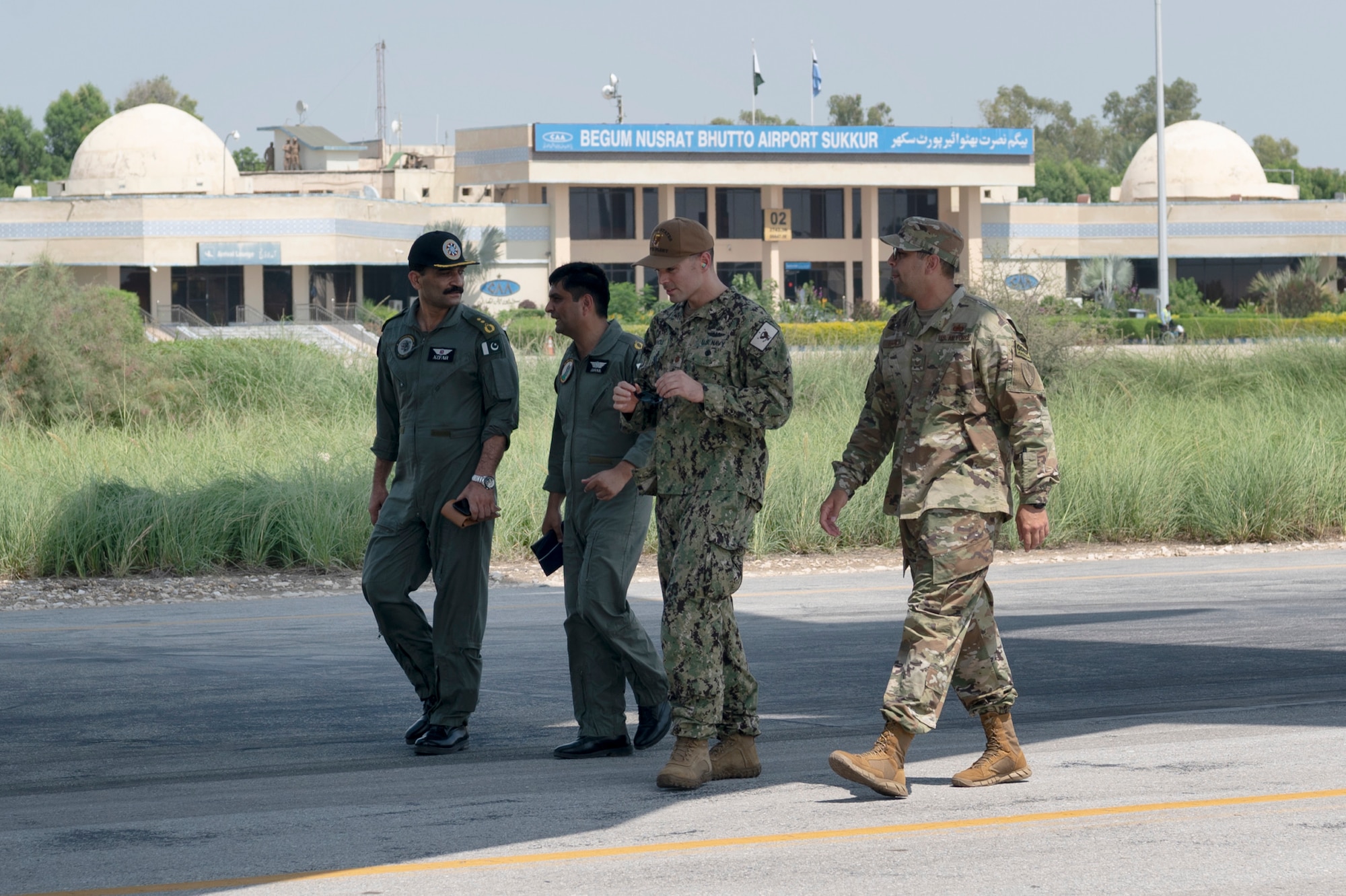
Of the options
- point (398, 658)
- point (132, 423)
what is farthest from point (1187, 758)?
point (132, 423)

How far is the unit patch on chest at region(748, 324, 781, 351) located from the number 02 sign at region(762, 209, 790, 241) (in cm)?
6847

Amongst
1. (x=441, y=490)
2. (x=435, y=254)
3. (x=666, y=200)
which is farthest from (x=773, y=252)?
(x=441, y=490)

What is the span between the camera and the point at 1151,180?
83312 mm

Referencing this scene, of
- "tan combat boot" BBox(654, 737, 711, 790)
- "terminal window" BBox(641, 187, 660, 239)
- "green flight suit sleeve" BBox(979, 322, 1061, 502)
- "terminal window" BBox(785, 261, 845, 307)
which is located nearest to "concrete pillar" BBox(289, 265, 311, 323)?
"terminal window" BBox(641, 187, 660, 239)

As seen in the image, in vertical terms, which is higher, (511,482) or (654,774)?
(511,482)

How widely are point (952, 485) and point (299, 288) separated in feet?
203

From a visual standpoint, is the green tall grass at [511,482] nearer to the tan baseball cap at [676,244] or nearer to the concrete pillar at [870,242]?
the tan baseball cap at [676,244]

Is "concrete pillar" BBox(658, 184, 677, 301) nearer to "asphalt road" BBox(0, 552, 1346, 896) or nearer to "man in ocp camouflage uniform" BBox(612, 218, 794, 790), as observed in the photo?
"asphalt road" BBox(0, 552, 1346, 896)

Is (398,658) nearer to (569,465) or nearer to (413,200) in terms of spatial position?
(569,465)

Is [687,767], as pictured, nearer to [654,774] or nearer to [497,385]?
[654,774]

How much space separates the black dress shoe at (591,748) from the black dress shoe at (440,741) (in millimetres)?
403

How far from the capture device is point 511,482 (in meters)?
14.7

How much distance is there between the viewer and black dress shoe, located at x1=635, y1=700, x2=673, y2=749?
20.9ft

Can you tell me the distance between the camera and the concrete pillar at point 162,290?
2457 inches
